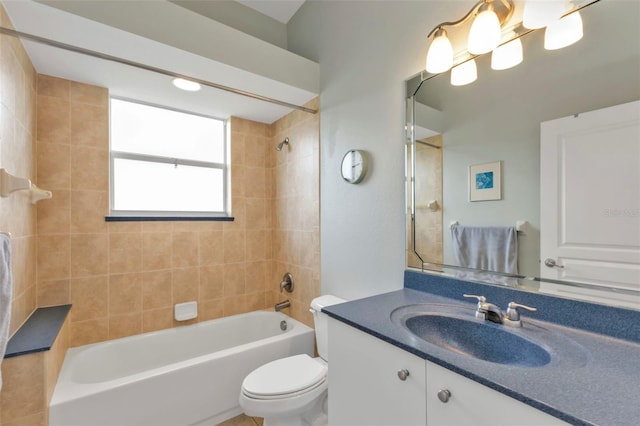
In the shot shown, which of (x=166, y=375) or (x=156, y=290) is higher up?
(x=156, y=290)

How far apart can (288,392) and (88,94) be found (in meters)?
2.30

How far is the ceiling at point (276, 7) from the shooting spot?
227cm

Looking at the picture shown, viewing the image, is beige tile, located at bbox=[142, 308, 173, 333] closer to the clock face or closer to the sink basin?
the clock face

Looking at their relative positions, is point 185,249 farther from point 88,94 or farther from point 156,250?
point 88,94

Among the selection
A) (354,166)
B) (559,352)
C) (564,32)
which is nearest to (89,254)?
(354,166)

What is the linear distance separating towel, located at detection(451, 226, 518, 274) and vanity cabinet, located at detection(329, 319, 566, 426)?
Answer: 0.63m

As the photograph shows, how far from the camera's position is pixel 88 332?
6.43ft

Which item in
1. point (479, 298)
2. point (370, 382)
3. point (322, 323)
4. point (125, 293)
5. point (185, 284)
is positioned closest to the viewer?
point (370, 382)

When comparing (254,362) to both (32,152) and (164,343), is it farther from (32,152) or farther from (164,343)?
(32,152)

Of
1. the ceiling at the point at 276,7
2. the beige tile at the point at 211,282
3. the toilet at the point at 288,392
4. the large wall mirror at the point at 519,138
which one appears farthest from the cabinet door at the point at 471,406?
the ceiling at the point at 276,7

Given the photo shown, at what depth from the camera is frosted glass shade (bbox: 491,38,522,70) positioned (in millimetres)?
1140

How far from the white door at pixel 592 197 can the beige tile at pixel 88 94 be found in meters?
2.60

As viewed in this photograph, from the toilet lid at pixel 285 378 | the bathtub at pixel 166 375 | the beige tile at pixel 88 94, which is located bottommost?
the bathtub at pixel 166 375

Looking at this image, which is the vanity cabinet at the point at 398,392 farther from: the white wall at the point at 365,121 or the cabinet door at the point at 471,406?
the white wall at the point at 365,121
